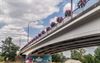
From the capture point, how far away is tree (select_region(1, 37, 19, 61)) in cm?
11090

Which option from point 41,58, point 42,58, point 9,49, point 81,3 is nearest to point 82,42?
point 81,3

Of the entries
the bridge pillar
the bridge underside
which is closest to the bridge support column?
the bridge pillar

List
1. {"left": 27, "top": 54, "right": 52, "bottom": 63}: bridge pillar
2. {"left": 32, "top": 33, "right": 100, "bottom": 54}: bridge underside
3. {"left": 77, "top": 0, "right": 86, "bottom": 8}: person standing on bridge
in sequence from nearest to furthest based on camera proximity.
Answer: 1. {"left": 77, "top": 0, "right": 86, "bottom": 8}: person standing on bridge
2. {"left": 32, "top": 33, "right": 100, "bottom": 54}: bridge underside
3. {"left": 27, "top": 54, "right": 52, "bottom": 63}: bridge pillar

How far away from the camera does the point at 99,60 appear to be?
259 feet

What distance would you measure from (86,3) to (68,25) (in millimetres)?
4593

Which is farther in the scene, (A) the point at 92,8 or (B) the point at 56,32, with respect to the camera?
(B) the point at 56,32

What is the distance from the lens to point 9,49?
400 ft

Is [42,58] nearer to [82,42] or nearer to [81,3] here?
[82,42]

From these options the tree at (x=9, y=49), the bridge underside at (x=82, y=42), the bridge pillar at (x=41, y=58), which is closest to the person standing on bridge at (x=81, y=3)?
the bridge underside at (x=82, y=42)

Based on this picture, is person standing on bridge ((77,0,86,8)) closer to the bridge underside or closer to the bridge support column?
the bridge underside

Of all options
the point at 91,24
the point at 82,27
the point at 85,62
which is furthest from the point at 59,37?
the point at 85,62

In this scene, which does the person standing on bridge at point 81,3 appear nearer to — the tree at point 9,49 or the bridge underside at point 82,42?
the bridge underside at point 82,42

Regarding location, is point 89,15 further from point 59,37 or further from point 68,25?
point 59,37

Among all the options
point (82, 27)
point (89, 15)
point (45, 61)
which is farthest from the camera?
point (45, 61)
